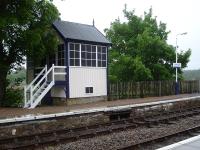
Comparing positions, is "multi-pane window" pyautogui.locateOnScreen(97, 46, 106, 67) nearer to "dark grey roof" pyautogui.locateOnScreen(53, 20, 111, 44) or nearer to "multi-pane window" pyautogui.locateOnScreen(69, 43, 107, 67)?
"multi-pane window" pyautogui.locateOnScreen(69, 43, 107, 67)

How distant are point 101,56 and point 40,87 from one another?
5.00 m

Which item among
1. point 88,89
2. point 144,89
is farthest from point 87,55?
point 144,89

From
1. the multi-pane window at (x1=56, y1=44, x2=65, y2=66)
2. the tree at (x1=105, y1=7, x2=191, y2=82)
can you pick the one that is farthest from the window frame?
the tree at (x1=105, y1=7, x2=191, y2=82)

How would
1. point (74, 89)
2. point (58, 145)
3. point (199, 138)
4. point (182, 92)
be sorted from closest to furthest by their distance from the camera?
point (199, 138), point (58, 145), point (74, 89), point (182, 92)

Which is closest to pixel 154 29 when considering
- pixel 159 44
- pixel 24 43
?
pixel 159 44

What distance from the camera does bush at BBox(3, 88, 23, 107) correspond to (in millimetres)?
23219

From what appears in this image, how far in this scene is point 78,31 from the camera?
942 inches

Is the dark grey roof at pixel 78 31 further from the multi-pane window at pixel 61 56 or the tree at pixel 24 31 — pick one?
the tree at pixel 24 31

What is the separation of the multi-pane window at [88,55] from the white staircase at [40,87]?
5.64 ft

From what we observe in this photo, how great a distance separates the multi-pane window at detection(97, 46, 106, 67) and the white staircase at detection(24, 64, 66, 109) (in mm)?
3205

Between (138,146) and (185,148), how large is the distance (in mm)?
1784

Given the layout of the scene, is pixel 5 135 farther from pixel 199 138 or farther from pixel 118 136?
pixel 199 138

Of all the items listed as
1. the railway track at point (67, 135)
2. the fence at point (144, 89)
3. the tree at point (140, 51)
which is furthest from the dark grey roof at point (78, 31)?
the tree at point (140, 51)

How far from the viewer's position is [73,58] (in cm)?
2248
